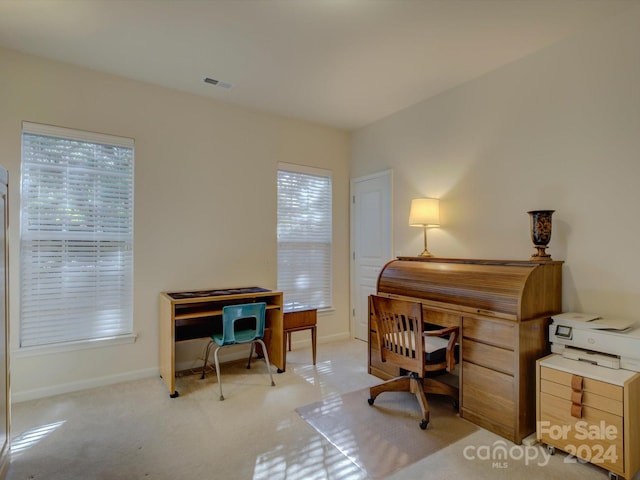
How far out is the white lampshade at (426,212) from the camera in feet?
10.8

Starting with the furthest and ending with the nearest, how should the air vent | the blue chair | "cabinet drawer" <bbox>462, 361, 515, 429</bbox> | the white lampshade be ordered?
the white lampshade, the air vent, the blue chair, "cabinet drawer" <bbox>462, 361, 515, 429</bbox>

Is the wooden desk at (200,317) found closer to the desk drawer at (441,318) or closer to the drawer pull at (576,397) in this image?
the desk drawer at (441,318)

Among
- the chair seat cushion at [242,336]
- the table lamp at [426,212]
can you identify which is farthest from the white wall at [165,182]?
the table lamp at [426,212]

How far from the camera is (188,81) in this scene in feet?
10.3

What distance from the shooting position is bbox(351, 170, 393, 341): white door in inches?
159

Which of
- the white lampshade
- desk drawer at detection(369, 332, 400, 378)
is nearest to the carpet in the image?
desk drawer at detection(369, 332, 400, 378)

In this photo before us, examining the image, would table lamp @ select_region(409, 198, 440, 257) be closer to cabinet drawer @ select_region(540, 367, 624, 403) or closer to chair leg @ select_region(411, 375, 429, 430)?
chair leg @ select_region(411, 375, 429, 430)

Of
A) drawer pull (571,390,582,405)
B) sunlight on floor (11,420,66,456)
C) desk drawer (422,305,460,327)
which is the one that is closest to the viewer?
drawer pull (571,390,582,405)

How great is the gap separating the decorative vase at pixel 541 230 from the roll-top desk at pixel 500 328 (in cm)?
11

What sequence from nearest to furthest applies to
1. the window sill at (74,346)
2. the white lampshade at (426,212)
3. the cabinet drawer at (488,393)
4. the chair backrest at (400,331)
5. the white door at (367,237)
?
the cabinet drawer at (488,393) → the chair backrest at (400,331) → the window sill at (74,346) → the white lampshade at (426,212) → the white door at (367,237)

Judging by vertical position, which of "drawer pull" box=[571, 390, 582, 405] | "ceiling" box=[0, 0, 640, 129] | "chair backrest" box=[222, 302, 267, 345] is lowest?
"drawer pull" box=[571, 390, 582, 405]

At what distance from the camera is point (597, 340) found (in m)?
2.02

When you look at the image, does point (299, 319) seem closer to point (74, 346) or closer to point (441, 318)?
point (441, 318)

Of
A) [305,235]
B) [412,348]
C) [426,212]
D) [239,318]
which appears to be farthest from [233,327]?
[426,212]
